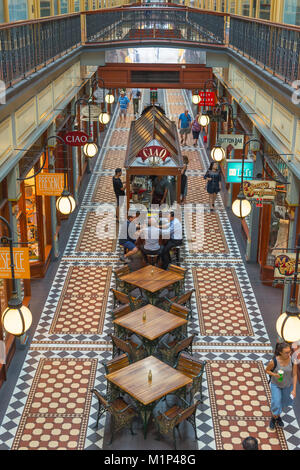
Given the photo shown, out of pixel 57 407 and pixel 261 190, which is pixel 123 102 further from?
pixel 57 407

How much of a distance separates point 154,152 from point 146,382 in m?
7.35

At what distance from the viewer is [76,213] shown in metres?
17.4

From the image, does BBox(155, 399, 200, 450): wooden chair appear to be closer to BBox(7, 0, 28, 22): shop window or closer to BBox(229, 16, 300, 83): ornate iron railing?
BBox(229, 16, 300, 83): ornate iron railing

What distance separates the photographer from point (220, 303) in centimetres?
1242

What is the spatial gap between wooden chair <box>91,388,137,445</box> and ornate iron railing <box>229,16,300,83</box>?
17.5ft

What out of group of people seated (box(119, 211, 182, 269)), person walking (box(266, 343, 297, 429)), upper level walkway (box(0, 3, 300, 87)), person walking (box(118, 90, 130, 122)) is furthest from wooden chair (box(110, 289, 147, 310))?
person walking (box(118, 90, 130, 122))

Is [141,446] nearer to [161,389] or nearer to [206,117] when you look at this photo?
[161,389]

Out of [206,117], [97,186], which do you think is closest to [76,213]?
[97,186]

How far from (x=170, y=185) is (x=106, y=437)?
941 centimetres

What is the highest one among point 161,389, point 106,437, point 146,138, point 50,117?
point 50,117

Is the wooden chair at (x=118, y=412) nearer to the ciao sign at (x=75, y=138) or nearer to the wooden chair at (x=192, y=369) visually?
the wooden chair at (x=192, y=369)

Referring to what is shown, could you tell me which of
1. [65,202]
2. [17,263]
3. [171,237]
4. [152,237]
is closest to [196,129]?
[171,237]

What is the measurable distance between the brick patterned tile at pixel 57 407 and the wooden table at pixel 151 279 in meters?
1.80

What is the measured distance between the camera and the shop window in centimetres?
1010
